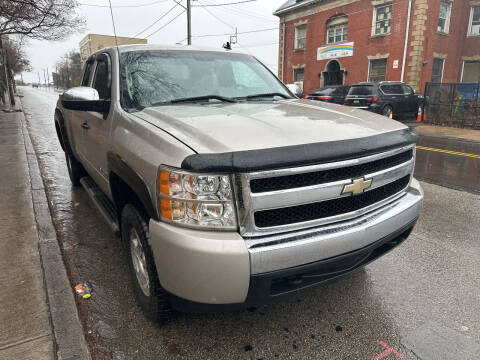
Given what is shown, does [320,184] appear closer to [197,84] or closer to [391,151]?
[391,151]

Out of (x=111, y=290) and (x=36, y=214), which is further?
(x=36, y=214)

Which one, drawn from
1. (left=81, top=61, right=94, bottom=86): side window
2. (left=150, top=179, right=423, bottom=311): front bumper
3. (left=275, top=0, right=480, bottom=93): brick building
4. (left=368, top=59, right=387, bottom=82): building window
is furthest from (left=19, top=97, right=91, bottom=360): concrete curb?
(left=368, top=59, right=387, bottom=82): building window

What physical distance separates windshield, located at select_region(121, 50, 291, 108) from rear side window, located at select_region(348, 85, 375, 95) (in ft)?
42.4

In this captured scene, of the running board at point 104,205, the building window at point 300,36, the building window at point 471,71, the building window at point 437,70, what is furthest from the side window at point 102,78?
the building window at point 300,36

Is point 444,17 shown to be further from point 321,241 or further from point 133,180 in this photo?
point 133,180

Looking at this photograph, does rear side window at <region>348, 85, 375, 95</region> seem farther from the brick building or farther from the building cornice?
the building cornice

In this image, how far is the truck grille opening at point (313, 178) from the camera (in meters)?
1.90

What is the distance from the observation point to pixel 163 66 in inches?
128

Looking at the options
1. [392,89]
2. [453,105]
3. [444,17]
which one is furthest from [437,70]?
[392,89]

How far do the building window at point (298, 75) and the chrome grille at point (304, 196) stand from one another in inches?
1117

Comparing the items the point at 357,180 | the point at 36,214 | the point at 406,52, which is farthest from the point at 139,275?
the point at 406,52

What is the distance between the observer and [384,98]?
15.4 m

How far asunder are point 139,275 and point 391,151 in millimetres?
1889

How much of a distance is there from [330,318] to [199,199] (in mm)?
1434
